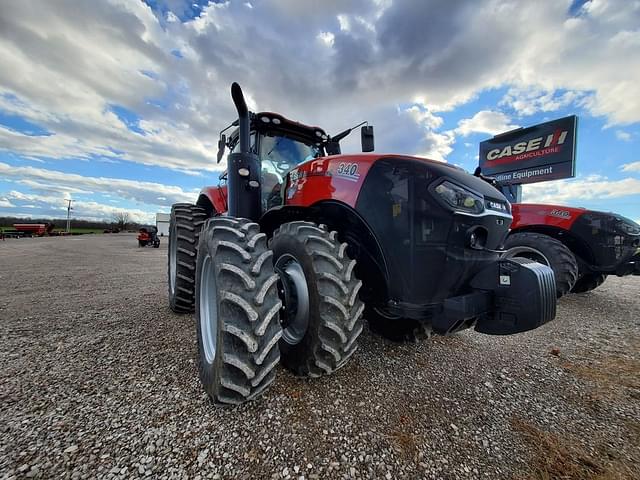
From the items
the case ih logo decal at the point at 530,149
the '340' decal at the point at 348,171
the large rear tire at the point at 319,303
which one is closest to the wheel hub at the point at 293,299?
the large rear tire at the point at 319,303

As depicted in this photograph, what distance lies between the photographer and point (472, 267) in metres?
1.86

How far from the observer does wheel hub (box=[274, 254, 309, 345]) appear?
1.94 m

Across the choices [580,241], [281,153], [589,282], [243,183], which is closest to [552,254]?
[580,241]

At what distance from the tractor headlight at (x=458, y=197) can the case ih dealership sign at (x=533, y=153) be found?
364 inches

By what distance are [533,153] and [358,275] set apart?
11790 millimetres

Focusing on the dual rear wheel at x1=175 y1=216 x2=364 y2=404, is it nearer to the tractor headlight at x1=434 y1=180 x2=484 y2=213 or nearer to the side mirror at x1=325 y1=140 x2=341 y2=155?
the tractor headlight at x1=434 y1=180 x2=484 y2=213

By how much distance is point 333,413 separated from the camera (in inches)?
68.1

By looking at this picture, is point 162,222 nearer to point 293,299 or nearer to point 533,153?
point 533,153

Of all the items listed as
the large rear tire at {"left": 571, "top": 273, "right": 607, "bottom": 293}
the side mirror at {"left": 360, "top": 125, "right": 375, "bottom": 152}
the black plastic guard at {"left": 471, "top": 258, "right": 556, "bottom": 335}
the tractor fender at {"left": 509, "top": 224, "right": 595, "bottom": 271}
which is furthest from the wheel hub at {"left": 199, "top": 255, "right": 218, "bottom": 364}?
the large rear tire at {"left": 571, "top": 273, "right": 607, "bottom": 293}

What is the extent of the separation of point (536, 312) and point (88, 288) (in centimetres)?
664

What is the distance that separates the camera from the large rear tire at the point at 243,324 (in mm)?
1499

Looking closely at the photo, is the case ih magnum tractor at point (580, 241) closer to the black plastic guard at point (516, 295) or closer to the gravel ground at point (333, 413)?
the gravel ground at point (333, 413)

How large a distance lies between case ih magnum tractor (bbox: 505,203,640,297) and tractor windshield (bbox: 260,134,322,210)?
3.60 metres

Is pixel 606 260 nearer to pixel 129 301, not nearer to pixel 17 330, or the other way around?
pixel 129 301
